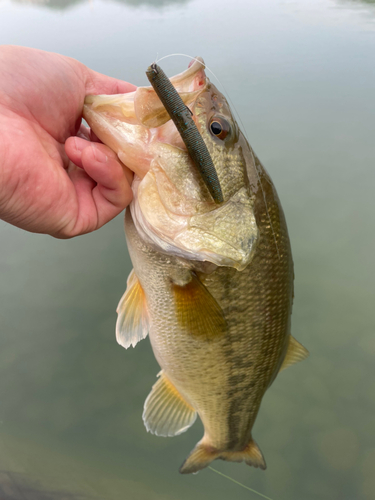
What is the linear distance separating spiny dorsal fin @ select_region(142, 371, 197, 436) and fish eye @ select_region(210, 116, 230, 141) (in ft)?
3.55

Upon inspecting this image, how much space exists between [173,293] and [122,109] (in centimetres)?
61

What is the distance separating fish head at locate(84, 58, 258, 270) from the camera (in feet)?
2.85

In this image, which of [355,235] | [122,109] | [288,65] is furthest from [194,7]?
[122,109]

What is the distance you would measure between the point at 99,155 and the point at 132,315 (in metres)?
0.64

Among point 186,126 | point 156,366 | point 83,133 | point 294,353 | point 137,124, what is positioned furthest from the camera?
point 156,366

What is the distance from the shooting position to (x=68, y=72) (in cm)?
101

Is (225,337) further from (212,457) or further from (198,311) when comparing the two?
(212,457)

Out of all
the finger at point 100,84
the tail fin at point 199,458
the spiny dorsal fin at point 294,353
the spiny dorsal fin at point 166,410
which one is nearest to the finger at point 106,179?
the finger at point 100,84

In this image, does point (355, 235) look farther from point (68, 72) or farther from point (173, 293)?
point (68, 72)

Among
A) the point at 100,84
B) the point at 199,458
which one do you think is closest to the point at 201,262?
the point at 100,84

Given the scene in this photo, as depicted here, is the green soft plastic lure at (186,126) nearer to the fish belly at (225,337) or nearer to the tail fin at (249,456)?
the fish belly at (225,337)

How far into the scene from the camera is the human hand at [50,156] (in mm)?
854

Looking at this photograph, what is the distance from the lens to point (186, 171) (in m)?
0.89

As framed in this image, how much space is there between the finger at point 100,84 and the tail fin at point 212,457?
1.67m
